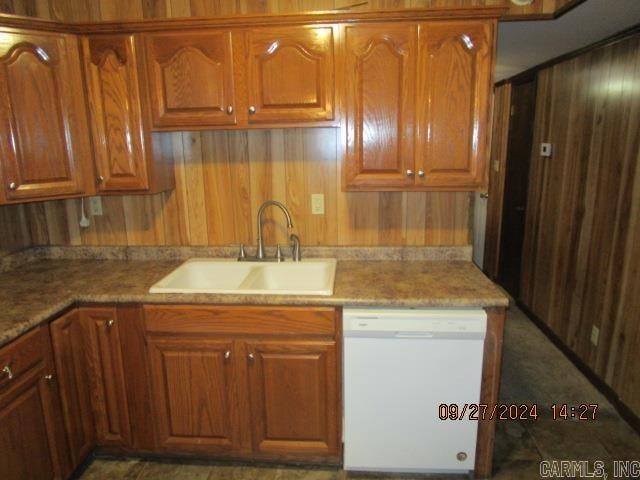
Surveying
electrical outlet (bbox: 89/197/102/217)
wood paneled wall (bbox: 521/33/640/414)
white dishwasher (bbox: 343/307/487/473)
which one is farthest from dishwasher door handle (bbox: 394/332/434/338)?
electrical outlet (bbox: 89/197/102/217)

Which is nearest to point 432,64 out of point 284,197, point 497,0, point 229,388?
point 497,0

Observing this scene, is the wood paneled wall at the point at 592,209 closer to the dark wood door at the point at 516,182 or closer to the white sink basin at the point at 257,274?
the dark wood door at the point at 516,182

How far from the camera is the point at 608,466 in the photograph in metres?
1.92

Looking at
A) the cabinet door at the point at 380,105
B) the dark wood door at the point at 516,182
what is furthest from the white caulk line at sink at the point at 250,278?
the dark wood door at the point at 516,182

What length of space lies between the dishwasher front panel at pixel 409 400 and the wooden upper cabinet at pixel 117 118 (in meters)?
1.27

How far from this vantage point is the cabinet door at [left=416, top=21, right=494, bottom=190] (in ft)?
5.64

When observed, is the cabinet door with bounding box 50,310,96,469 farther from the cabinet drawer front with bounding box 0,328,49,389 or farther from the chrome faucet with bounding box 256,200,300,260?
the chrome faucet with bounding box 256,200,300,260

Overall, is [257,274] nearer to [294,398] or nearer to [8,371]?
[294,398]

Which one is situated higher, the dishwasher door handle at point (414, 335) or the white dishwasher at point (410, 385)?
the dishwasher door handle at point (414, 335)

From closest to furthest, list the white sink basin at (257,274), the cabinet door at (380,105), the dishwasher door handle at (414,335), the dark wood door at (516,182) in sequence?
1. the dishwasher door handle at (414,335)
2. the cabinet door at (380,105)
3. the white sink basin at (257,274)
4. the dark wood door at (516,182)

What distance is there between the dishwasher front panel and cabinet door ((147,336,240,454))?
534mm

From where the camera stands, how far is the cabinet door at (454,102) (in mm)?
1720

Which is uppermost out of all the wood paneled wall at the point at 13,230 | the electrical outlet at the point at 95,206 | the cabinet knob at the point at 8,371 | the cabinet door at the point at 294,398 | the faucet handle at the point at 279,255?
the electrical outlet at the point at 95,206

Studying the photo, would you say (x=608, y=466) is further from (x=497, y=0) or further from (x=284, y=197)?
(x=497, y=0)
